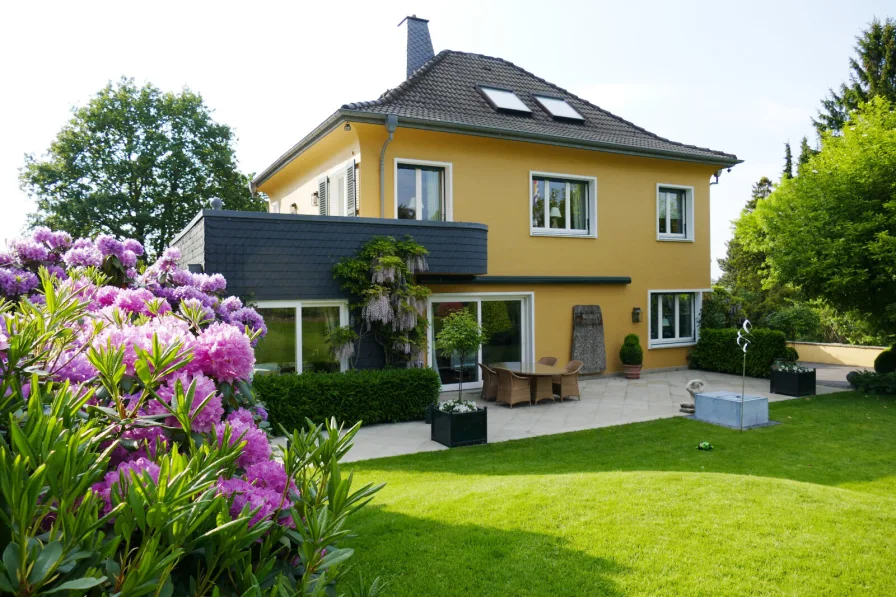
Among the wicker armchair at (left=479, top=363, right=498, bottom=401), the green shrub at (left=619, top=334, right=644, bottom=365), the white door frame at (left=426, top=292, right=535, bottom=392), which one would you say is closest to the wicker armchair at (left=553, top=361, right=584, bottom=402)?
the wicker armchair at (left=479, top=363, right=498, bottom=401)

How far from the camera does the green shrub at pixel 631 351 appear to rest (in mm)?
14609

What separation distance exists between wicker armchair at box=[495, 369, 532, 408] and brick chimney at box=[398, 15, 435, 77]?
985cm

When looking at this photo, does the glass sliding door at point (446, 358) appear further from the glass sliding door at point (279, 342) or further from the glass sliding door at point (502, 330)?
the glass sliding door at point (279, 342)

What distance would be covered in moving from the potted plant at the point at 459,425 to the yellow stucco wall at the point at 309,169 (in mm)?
6104

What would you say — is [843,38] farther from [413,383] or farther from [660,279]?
[413,383]

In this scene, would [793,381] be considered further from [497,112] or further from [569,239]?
[497,112]

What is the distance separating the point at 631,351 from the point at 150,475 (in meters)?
14.5

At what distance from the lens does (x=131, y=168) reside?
29891 millimetres

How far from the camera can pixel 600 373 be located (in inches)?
582

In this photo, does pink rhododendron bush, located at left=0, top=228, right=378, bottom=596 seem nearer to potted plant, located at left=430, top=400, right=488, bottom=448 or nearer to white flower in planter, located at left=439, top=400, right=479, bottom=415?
potted plant, located at left=430, top=400, right=488, bottom=448

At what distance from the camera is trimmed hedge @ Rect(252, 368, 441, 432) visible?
875cm

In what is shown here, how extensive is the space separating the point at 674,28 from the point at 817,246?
578cm

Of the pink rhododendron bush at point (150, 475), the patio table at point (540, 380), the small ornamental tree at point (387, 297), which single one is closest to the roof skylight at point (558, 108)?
the small ornamental tree at point (387, 297)

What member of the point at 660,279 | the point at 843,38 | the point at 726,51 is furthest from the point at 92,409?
the point at 843,38
